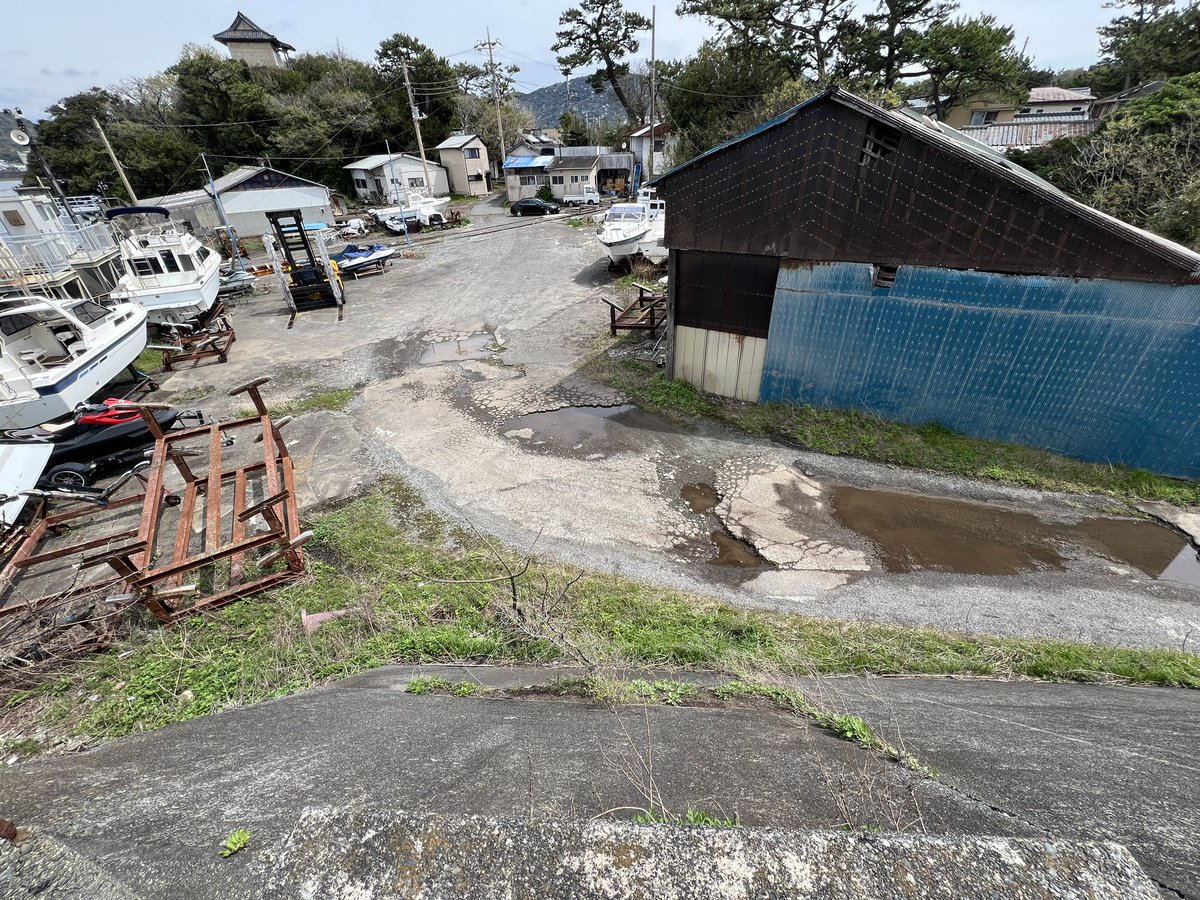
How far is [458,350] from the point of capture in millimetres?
14180

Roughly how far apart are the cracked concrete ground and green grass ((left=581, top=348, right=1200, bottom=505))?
1.15ft

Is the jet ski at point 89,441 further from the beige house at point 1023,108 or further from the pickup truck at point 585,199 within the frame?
the beige house at point 1023,108

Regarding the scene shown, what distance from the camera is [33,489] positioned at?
26.0ft

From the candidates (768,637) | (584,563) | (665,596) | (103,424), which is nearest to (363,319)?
(103,424)

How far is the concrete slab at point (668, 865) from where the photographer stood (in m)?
1.73

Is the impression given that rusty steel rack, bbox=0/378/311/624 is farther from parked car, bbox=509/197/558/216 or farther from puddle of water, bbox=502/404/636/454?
parked car, bbox=509/197/558/216

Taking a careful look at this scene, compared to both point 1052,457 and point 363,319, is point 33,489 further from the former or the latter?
point 1052,457

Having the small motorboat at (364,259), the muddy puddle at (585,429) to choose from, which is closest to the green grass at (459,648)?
the muddy puddle at (585,429)

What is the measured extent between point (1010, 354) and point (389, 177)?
41.6 metres

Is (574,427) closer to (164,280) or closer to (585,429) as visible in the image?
(585,429)

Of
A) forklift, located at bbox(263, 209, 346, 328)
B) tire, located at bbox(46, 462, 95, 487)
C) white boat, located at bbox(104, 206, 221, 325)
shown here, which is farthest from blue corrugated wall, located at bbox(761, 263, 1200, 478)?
white boat, located at bbox(104, 206, 221, 325)

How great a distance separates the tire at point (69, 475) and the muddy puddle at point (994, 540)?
13.2 m

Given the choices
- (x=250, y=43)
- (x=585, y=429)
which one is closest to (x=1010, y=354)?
(x=585, y=429)

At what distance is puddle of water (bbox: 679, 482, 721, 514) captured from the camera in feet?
26.2
